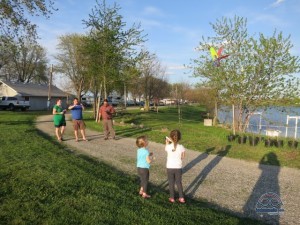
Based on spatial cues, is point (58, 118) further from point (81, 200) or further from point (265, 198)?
point (265, 198)

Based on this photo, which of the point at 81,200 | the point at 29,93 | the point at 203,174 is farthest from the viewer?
the point at 29,93

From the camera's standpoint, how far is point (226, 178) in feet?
26.8

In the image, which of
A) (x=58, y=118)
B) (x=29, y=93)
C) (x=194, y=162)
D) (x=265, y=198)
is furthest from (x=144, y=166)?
(x=29, y=93)

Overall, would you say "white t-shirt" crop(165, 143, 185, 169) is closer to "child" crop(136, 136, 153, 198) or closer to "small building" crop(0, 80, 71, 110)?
"child" crop(136, 136, 153, 198)

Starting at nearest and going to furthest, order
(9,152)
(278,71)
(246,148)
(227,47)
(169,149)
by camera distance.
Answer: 1. (169,149)
2. (9,152)
3. (246,148)
4. (278,71)
5. (227,47)

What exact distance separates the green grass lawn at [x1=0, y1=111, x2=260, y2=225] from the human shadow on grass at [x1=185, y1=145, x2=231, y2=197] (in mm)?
671

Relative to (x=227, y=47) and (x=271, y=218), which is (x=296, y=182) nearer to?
(x=271, y=218)

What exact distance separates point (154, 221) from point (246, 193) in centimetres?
297

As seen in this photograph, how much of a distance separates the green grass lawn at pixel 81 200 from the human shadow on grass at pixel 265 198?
510 mm

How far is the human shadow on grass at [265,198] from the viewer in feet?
18.7

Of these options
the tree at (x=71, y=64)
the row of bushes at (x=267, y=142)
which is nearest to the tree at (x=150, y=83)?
the tree at (x=71, y=64)

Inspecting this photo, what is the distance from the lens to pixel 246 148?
12734 millimetres

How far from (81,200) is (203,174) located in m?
4.03

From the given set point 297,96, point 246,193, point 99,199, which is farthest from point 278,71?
point 99,199
